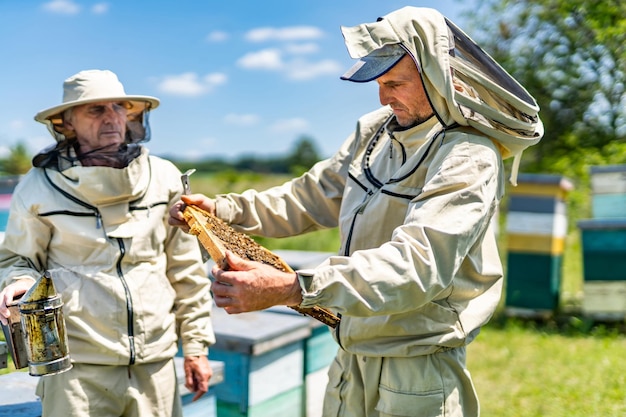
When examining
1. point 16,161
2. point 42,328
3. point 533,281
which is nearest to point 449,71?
point 42,328

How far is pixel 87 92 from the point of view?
2445mm

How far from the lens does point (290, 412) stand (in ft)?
11.7

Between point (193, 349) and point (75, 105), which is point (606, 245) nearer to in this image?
point (193, 349)

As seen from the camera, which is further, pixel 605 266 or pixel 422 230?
pixel 605 266

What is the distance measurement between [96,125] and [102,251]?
1.68 ft

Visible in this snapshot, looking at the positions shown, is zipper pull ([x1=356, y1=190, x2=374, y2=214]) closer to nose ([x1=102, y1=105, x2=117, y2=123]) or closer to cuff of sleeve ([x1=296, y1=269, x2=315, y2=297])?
cuff of sleeve ([x1=296, y1=269, x2=315, y2=297])

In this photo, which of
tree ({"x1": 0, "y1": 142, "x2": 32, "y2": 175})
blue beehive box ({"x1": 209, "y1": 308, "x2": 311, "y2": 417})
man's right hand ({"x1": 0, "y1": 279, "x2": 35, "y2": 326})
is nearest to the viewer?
man's right hand ({"x1": 0, "y1": 279, "x2": 35, "y2": 326})

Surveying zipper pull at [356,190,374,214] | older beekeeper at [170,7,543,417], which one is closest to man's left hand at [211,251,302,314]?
older beekeeper at [170,7,543,417]

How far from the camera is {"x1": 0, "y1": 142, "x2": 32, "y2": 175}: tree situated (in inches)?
491

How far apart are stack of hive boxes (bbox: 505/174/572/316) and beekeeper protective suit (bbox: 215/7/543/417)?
459 centimetres

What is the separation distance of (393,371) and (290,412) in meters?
1.77

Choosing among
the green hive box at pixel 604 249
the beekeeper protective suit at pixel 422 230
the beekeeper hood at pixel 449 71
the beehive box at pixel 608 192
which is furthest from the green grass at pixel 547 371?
the beekeeper hood at pixel 449 71

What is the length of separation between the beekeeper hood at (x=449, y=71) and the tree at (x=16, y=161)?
1189 cm

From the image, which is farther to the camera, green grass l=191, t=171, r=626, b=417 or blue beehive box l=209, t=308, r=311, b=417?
green grass l=191, t=171, r=626, b=417
